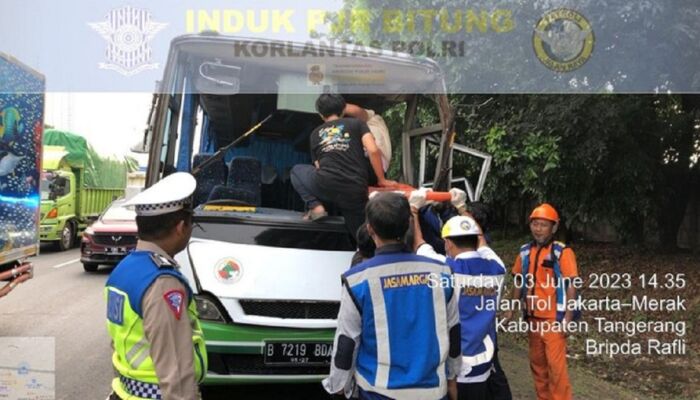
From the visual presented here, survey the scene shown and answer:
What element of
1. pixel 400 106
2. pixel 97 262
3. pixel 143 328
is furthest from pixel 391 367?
pixel 97 262

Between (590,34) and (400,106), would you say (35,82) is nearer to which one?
(400,106)

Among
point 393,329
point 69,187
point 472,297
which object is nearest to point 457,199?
point 472,297

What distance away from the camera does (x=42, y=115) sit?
572 centimetres

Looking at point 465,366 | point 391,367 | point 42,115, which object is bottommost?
point 465,366

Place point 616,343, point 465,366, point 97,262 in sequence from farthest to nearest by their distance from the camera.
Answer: point 97,262
point 616,343
point 465,366

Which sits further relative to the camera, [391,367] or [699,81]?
[699,81]

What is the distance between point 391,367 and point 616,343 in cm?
506

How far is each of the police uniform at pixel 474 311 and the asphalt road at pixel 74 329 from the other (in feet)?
5.20

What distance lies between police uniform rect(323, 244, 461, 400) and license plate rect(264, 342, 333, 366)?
1.31 metres

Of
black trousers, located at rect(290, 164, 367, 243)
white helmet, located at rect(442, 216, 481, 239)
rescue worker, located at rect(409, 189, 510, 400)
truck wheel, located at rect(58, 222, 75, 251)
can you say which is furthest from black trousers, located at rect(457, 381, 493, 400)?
truck wheel, located at rect(58, 222, 75, 251)

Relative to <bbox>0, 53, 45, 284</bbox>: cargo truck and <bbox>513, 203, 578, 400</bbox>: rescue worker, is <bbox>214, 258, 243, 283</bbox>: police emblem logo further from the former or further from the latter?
<bbox>0, 53, 45, 284</bbox>: cargo truck

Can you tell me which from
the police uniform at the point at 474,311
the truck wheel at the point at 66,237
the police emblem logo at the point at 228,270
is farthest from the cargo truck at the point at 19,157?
the truck wheel at the point at 66,237

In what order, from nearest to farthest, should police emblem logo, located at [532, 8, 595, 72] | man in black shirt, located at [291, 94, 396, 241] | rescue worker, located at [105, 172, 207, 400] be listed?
rescue worker, located at [105, 172, 207, 400]
man in black shirt, located at [291, 94, 396, 241]
police emblem logo, located at [532, 8, 595, 72]

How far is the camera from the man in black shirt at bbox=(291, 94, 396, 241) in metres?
3.94
